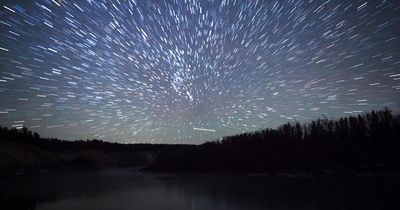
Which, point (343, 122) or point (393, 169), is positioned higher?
point (343, 122)

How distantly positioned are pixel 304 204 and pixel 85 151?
579 ft

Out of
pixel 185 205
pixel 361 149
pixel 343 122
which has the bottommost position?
pixel 185 205

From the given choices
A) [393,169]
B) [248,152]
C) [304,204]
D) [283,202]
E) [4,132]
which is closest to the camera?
[304,204]

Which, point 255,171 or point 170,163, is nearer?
point 255,171

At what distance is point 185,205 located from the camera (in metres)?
32.7

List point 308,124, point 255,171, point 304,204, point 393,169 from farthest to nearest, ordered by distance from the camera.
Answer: point 308,124
point 255,171
point 393,169
point 304,204

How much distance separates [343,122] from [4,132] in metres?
141

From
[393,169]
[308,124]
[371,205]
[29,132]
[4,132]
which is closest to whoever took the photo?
[371,205]

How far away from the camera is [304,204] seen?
30078 mm

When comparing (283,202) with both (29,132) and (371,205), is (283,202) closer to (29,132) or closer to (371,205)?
(371,205)

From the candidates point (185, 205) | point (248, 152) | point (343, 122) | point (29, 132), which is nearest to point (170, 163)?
point (248, 152)

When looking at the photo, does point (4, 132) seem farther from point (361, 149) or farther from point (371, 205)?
point (371, 205)

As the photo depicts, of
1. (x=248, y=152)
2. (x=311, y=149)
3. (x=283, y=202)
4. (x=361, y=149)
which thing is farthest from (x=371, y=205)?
(x=248, y=152)

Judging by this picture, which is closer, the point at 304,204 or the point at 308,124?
the point at 304,204
